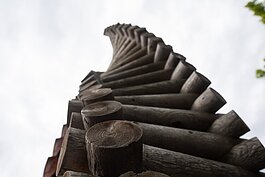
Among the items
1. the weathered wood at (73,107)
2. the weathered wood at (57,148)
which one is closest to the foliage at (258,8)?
the weathered wood at (73,107)

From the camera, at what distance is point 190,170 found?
175cm

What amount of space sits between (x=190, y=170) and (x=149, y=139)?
1.39ft

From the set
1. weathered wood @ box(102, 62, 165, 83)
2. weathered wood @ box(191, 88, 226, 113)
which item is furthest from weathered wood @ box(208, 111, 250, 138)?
weathered wood @ box(102, 62, 165, 83)

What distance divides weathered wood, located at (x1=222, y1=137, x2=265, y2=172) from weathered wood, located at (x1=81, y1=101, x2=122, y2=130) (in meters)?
0.98

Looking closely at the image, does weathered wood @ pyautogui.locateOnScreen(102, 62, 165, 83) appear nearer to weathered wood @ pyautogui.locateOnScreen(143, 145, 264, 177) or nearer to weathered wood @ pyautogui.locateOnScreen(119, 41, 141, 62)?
weathered wood @ pyautogui.locateOnScreen(119, 41, 141, 62)

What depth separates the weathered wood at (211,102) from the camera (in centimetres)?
264

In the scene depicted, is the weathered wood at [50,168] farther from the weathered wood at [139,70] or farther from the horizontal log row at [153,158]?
the weathered wood at [139,70]

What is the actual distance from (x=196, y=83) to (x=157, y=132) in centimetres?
114

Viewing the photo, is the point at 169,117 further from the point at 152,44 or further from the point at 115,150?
the point at 152,44

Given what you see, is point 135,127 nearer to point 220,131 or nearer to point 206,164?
point 206,164

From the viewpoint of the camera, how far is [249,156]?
1967 mm

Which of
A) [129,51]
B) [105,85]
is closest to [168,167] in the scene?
[105,85]

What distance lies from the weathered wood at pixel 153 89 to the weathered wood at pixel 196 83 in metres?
0.25

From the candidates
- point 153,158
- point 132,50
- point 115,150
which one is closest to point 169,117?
point 153,158
